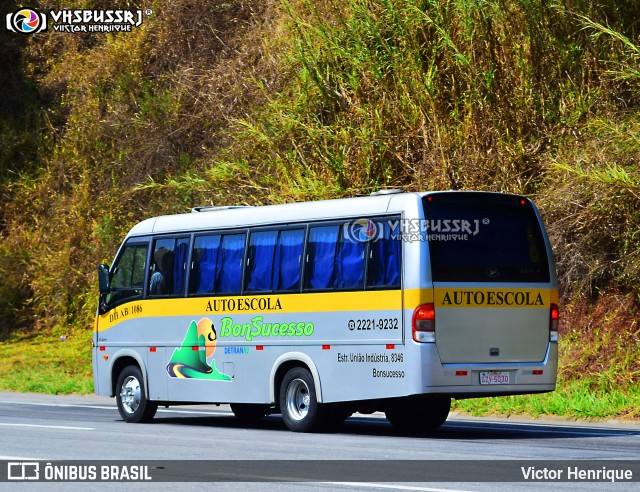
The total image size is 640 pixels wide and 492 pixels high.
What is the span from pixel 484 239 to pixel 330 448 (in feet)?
11.4

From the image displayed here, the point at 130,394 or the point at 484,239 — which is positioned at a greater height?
the point at 484,239

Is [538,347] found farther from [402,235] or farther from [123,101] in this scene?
[123,101]

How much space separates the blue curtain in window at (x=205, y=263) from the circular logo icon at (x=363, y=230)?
8.58 feet

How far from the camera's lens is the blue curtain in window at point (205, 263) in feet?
59.7

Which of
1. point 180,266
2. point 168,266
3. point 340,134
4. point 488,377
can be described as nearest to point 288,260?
point 180,266

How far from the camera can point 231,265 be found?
58.7ft

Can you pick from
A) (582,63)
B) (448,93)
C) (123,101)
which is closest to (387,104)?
(448,93)

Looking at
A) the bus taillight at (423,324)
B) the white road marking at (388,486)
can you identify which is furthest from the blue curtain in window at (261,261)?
the white road marking at (388,486)

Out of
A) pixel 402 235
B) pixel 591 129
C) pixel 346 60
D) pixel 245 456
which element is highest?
pixel 346 60

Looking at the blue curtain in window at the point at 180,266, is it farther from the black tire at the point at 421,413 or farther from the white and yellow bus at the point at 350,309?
the black tire at the point at 421,413

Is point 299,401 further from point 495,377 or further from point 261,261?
point 495,377

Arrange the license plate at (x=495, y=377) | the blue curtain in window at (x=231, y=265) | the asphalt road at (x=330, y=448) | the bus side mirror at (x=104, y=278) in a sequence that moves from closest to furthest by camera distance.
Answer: the asphalt road at (x=330, y=448)
the license plate at (x=495, y=377)
the blue curtain in window at (x=231, y=265)
the bus side mirror at (x=104, y=278)

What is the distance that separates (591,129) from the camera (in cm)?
2148

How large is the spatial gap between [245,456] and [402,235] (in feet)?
12.3
